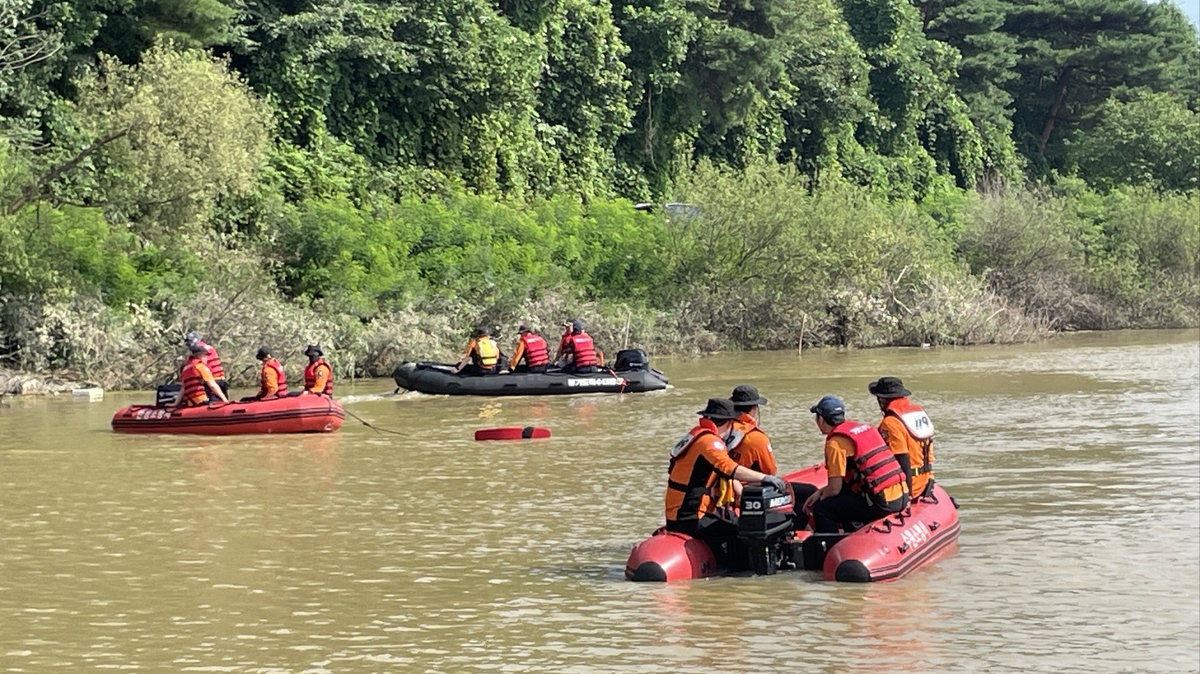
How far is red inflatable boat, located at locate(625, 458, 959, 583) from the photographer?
1218 centimetres

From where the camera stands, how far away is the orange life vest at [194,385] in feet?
76.1

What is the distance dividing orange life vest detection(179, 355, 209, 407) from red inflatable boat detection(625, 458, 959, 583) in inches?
468

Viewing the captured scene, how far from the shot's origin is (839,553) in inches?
484

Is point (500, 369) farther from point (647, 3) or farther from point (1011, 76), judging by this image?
point (1011, 76)

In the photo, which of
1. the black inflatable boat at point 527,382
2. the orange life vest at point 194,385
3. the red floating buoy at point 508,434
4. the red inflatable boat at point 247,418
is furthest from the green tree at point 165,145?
the red floating buoy at point 508,434

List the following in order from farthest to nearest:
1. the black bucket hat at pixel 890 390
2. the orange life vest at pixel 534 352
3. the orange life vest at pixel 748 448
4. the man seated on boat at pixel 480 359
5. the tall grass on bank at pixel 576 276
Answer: the tall grass on bank at pixel 576 276 → the orange life vest at pixel 534 352 → the man seated on boat at pixel 480 359 → the black bucket hat at pixel 890 390 → the orange life vest at pixel 748 448

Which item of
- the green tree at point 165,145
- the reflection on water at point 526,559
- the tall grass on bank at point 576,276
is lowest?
the reflection on water at point 526,559

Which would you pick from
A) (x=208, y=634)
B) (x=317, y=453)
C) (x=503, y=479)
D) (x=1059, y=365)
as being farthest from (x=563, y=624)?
(x=1059, y=365)

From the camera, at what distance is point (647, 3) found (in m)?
50.6

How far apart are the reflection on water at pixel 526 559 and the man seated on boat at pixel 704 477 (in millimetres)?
424

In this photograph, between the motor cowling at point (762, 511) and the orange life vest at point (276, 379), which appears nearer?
the motor cowling at point (762, 511)

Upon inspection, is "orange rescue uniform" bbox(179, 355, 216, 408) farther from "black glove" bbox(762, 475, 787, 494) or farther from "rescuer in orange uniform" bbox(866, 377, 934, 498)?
"black glove" bbox(762, 475, 787, 494)

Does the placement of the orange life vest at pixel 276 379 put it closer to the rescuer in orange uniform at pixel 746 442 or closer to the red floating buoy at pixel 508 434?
the red floating buoy at pixel 508 434

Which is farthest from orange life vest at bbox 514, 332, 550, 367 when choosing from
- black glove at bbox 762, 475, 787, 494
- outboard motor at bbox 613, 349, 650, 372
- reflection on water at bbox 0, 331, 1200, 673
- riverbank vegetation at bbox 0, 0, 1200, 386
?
black glove at bbox 762, 475, 787, 494
